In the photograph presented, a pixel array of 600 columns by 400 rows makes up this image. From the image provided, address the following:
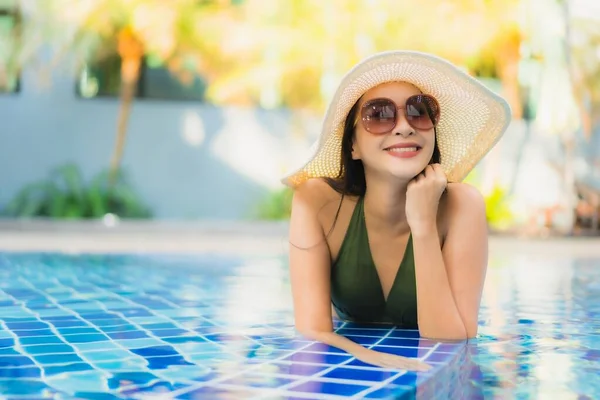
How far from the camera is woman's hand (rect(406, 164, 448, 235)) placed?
9.40 feet

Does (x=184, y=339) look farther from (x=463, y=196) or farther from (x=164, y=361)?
(x=463, y=196)

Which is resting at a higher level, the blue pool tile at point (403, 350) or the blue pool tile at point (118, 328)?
the blue pool tile at point (403, 350)

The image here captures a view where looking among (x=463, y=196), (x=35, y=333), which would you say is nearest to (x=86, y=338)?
(x=35, y=333)

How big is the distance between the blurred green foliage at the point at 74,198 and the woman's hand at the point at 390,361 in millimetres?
12021

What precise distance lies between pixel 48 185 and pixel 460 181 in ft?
40.1

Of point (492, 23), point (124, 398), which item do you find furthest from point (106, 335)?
point (492, 23)

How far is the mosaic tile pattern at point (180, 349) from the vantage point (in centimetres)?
227

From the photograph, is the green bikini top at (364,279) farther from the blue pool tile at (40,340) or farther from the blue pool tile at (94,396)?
the blue pool tile at (94,396)

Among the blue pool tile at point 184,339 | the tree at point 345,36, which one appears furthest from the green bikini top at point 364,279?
the tree at point 345,36

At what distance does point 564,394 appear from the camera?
2.40 m

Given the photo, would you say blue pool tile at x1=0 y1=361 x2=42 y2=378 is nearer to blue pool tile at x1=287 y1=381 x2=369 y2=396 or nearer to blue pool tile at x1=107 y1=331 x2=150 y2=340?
blue pool tile at x1=107 y1=331 x2=150 y2=340

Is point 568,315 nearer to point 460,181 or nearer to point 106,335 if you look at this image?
point 460,181

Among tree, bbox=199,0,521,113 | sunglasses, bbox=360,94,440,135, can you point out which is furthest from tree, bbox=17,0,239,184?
sunglasses, bbox=360,94,440,135

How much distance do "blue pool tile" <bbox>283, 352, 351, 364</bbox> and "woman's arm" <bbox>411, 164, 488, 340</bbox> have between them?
0.42 meters
